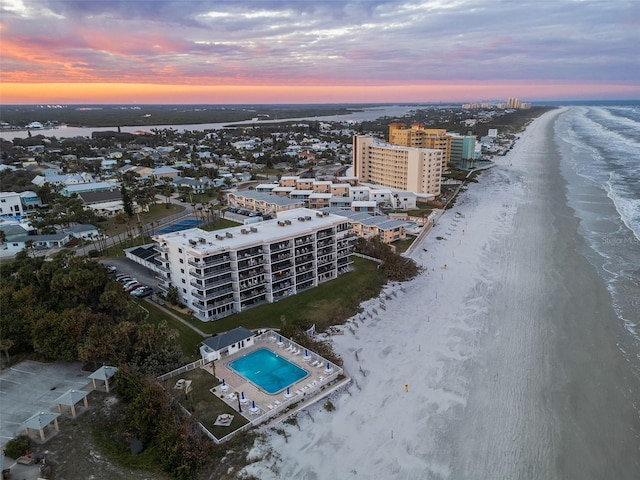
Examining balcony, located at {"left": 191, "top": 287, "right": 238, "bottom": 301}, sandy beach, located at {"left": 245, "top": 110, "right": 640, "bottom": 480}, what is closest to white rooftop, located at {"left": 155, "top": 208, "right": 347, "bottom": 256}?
balcony, located at {"left": 191, "top": 287, "right": 238, "bottom": 301}

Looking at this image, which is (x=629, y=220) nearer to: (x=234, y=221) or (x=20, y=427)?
(x=234, y=221)

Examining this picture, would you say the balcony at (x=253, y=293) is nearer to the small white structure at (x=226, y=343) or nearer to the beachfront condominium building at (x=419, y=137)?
the small white structure at (x=226, y=343)

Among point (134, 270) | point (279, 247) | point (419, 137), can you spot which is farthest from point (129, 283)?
point (419, 137)

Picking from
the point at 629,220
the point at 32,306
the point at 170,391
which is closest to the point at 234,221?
the point at 32,306

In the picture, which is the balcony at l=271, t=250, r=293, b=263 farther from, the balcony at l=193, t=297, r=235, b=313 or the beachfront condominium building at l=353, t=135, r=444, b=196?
the beachfront condominium building at l=353, t=135, r=444, b=196

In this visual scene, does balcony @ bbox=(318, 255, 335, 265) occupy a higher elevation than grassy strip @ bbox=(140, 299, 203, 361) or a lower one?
higher
